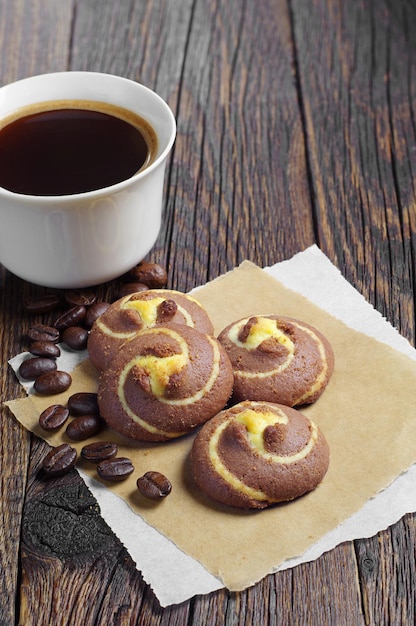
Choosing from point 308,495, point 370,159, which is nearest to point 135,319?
point 308,495

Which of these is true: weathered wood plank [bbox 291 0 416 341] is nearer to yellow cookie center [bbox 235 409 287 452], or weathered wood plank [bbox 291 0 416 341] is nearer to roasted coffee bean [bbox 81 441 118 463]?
yellow cookie center [bbox 235 409 287 452]

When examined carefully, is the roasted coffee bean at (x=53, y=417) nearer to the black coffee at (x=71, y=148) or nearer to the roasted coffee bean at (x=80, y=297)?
the roasted coffee bean at (x=80, y=297)

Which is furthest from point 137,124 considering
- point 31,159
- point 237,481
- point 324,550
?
point 324,550

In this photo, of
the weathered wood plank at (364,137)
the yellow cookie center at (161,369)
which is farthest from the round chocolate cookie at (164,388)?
the weathered wood plank at (364,137)

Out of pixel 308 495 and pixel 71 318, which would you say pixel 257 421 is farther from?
pixel 71 318

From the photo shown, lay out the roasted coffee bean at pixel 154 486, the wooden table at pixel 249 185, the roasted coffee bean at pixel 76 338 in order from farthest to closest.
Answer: the roasted coffee bean at pixel 76 338 → the roasted coffee bean at pixel 154 486 → the wooden table at pixel 249 185

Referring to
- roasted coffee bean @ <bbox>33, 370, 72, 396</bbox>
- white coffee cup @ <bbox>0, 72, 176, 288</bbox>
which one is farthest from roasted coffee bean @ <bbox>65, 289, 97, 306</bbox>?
roasted coffee bean @ <bbox>33, 370, 72, 396</bbox>

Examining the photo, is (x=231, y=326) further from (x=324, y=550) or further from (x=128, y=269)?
(x=324, y=550)
